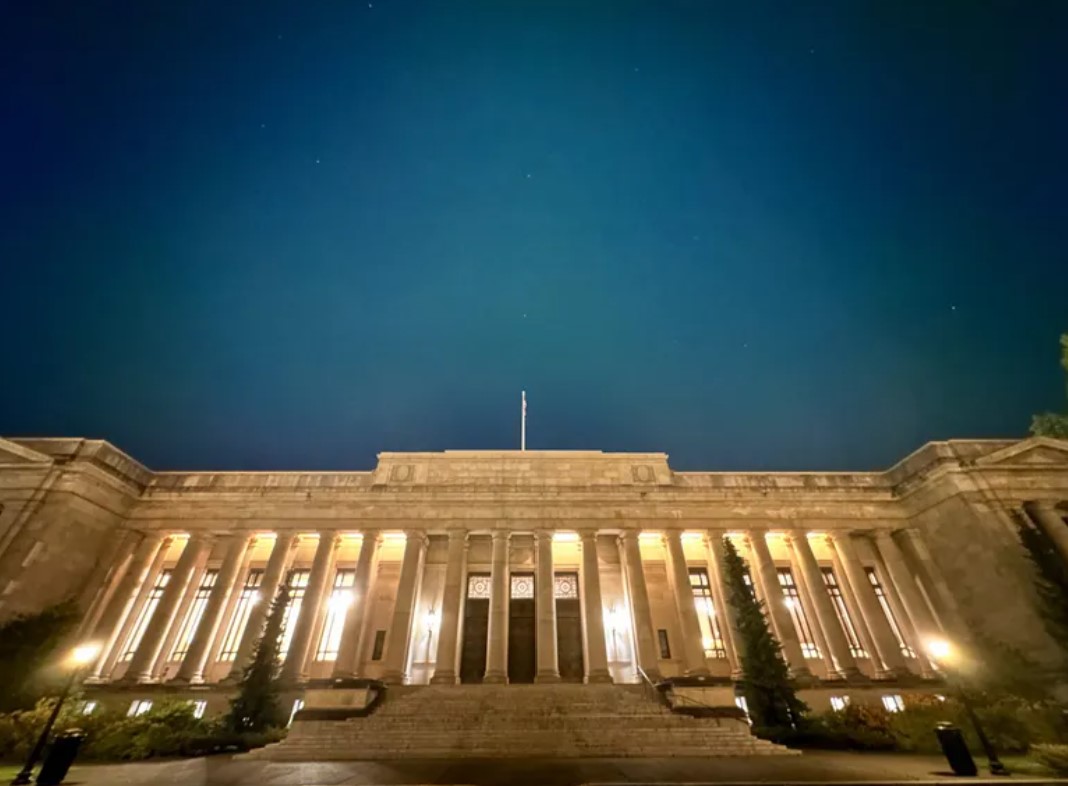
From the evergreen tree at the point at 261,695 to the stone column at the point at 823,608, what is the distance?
75.9 ft

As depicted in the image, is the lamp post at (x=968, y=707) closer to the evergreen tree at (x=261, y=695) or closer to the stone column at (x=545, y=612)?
the stone column at (x=545, y=612)

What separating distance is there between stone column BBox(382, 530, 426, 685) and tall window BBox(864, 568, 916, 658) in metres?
22.3

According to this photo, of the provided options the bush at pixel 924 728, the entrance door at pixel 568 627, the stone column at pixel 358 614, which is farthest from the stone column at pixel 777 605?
the stone column at pixel 358 614

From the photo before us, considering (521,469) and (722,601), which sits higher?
(521,469)

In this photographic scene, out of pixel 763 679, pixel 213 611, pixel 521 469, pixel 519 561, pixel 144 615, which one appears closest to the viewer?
pixel 763 679

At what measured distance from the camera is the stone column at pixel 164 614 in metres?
21.2

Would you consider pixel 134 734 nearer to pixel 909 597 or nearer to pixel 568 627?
pixel 568 627

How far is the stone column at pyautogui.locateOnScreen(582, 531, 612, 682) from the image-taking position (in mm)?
21203

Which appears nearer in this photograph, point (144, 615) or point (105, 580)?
point (105, 580)

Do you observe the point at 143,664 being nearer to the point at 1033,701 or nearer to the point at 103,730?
the point at 103,730

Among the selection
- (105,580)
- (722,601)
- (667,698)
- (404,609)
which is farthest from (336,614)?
(722,601)

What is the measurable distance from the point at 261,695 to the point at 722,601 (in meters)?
20.0

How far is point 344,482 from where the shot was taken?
87.0 feet

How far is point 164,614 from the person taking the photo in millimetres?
22688
